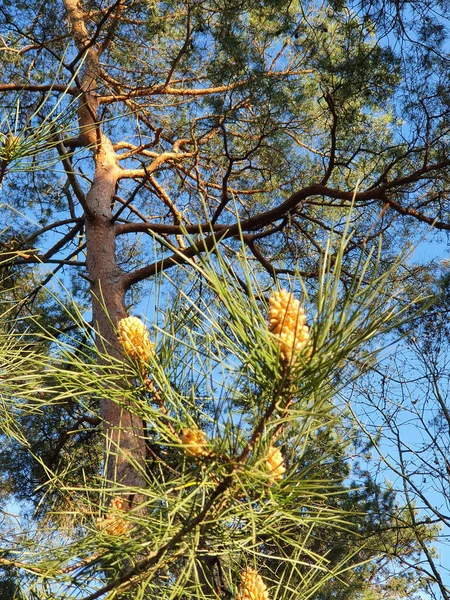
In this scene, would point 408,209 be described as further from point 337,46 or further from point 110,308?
point 110,308

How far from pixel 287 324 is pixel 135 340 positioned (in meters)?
0.35

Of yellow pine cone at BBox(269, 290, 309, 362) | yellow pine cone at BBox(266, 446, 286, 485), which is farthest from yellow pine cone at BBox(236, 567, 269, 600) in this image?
yellow pine cone at BBox(269, 290, 309, 362)

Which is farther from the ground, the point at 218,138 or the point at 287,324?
the point at 218,138

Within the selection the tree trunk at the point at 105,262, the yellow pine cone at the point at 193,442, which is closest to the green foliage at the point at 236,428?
the yellow pine cone at the point at 193,442

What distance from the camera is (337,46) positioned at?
142 inches

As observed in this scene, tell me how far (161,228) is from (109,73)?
198cm

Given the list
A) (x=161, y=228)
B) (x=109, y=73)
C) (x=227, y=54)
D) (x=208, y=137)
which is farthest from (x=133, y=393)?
(x=109, y=73)

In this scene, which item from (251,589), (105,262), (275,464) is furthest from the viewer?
(105,262)

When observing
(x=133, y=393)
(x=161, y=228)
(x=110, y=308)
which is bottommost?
(x=133, y=393)

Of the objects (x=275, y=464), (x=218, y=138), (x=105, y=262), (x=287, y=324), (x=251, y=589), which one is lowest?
(x=251, y=589)

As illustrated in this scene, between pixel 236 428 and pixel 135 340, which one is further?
pixel 135 340

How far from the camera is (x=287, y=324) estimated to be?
0.77 metres

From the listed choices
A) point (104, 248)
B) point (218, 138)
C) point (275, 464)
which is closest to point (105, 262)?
point (104, 248)

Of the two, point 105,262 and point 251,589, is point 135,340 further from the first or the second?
point 105,262
